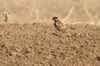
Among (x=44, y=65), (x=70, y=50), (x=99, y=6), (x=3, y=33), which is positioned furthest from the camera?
(x=99, y=6)

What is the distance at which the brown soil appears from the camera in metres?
7.18

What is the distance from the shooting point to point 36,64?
23.2 feet

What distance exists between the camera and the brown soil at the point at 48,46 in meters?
7.18

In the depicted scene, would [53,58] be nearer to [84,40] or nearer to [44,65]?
[44,65]

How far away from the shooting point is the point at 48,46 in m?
7.71

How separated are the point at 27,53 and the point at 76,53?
0.81 meters

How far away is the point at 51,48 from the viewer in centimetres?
761

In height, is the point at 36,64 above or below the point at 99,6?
below

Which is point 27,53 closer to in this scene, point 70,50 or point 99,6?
point 70,50

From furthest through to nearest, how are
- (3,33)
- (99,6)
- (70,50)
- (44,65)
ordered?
(99,6) < (3,33) < (70,50) < (44,65)

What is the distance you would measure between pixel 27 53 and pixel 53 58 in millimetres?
464

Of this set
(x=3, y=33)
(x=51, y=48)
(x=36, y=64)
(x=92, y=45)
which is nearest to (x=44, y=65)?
(x=36, y=64)

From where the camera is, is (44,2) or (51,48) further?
(44,2)

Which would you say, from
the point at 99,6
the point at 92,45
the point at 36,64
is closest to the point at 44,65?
the point at 36,64
